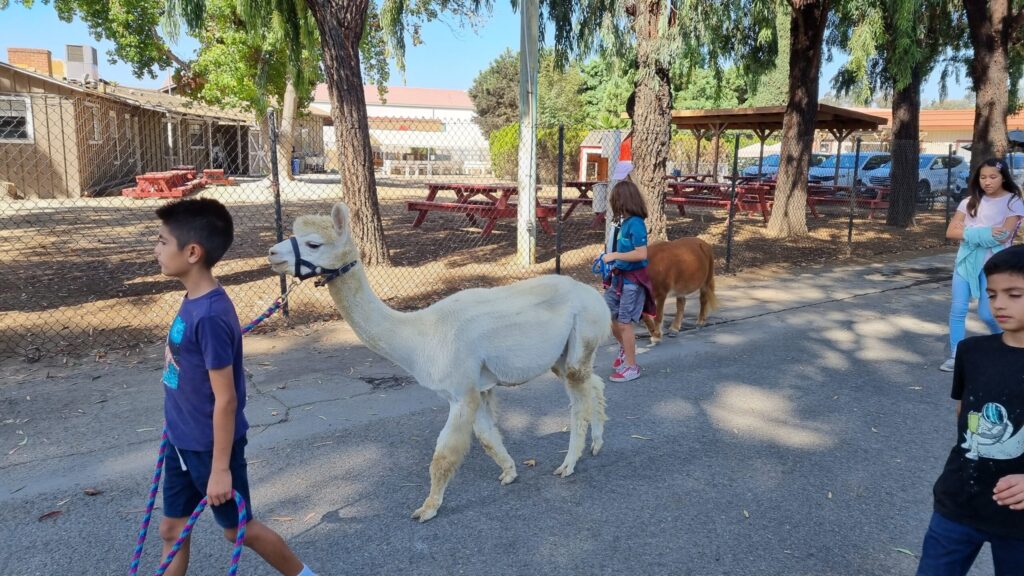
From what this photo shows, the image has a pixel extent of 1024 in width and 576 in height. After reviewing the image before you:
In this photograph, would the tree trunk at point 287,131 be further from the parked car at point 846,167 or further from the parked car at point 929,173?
the parked car at point 929,173

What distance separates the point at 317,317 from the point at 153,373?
199 cm

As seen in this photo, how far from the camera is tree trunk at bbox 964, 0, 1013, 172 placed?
49.0 ft

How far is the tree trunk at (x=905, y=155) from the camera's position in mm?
17078

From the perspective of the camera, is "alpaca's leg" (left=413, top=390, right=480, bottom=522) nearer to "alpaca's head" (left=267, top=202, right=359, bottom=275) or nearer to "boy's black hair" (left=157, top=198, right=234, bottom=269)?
"alpaca's head" (left=267, top=202, right=359, bottom=275)

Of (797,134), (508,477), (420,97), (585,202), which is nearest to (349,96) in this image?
(508,477)

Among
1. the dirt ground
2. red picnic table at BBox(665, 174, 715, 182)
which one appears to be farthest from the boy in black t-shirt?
red picnic table at BBox(665, 174, 715, 182)

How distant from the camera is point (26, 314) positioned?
23.7 feet

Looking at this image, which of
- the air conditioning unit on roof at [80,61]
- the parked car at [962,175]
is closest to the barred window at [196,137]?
the air conditioning unit on roof at [80,61]

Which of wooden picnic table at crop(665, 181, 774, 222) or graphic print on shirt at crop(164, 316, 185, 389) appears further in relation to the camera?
wooden picnic table at crop(665, 181, 774, 222)

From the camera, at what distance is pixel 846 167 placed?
94.9 ft

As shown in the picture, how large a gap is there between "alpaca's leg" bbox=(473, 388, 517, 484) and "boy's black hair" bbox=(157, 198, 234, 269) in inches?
64.4

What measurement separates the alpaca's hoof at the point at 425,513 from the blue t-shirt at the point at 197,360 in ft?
4.30

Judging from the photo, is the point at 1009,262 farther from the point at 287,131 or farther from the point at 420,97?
the point at 420,97

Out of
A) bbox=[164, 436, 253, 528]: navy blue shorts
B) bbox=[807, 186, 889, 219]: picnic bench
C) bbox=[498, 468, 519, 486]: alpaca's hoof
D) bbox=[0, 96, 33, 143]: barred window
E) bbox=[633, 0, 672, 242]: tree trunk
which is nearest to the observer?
bbox=[164, 436, 253, 528]: navy blue shorts
